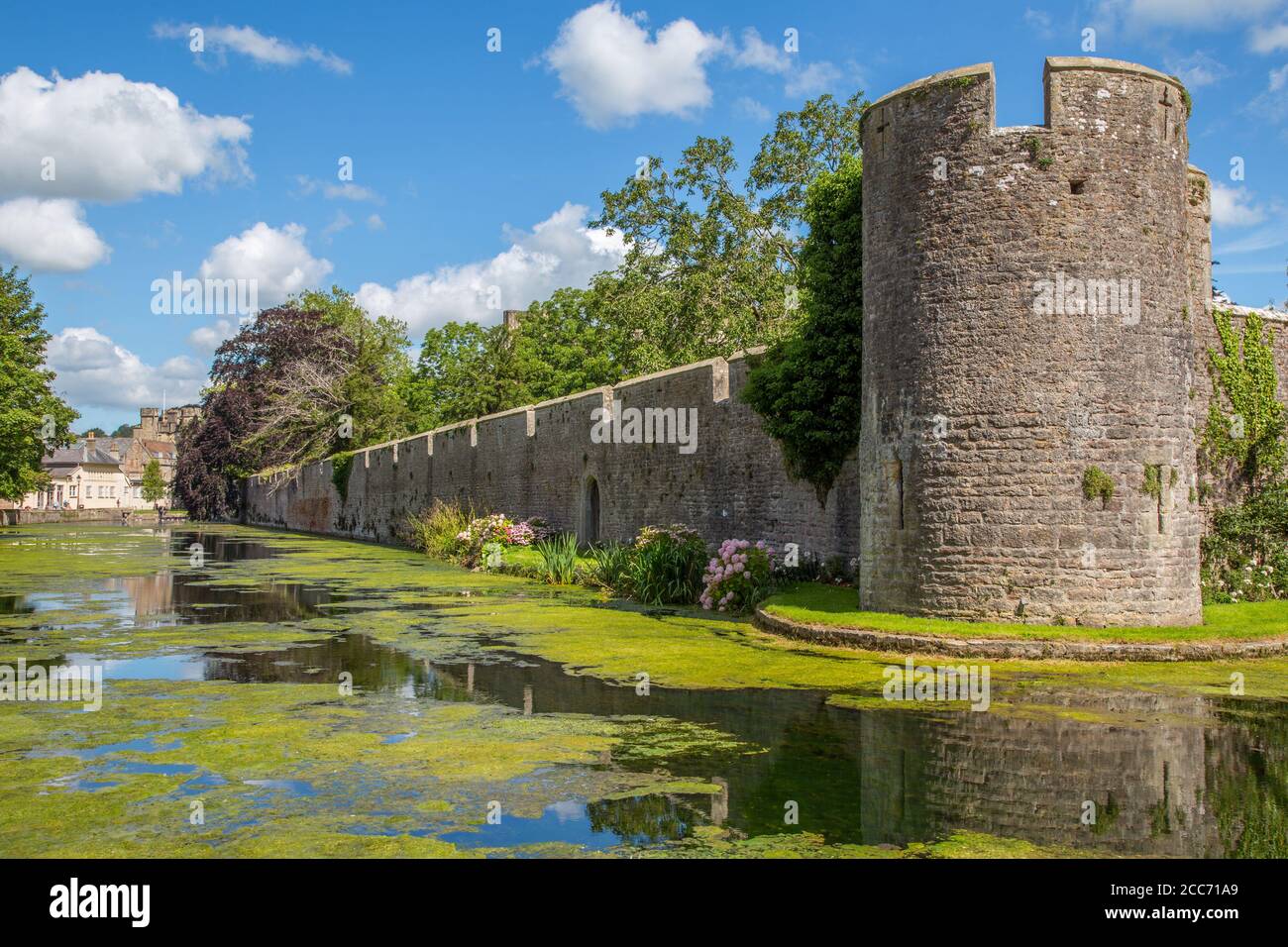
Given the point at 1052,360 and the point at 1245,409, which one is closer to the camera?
the point at 1052,360

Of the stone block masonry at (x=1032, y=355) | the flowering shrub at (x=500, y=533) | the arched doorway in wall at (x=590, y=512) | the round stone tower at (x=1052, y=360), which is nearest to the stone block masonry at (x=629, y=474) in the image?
the arched doorway in wall at (x=590, y=512)

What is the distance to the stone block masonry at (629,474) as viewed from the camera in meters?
16.8

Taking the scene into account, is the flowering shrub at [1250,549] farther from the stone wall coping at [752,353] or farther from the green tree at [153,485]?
the green tree at [153,485]

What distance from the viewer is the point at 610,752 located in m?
6.84

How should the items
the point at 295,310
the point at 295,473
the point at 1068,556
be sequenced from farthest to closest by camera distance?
the point at 295,310 → the point at 295,473 → the point at 1068,556

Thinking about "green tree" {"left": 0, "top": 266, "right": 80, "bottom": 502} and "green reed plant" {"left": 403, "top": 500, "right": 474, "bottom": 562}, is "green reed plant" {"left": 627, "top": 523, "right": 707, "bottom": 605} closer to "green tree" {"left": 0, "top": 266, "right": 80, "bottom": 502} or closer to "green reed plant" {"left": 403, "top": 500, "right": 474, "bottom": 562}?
"green reed plant" {"left": 403, "top": 500, "right": 474, "bottom": 562}

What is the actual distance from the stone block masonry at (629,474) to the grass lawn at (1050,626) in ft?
8.09

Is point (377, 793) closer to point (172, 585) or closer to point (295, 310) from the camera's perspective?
point (172, 585)

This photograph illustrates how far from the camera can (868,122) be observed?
42.6 ft

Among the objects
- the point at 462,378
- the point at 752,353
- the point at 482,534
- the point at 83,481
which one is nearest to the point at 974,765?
the point at 752,353

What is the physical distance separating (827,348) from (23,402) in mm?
35473

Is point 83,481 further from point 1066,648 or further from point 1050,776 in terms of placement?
point 1050,776
